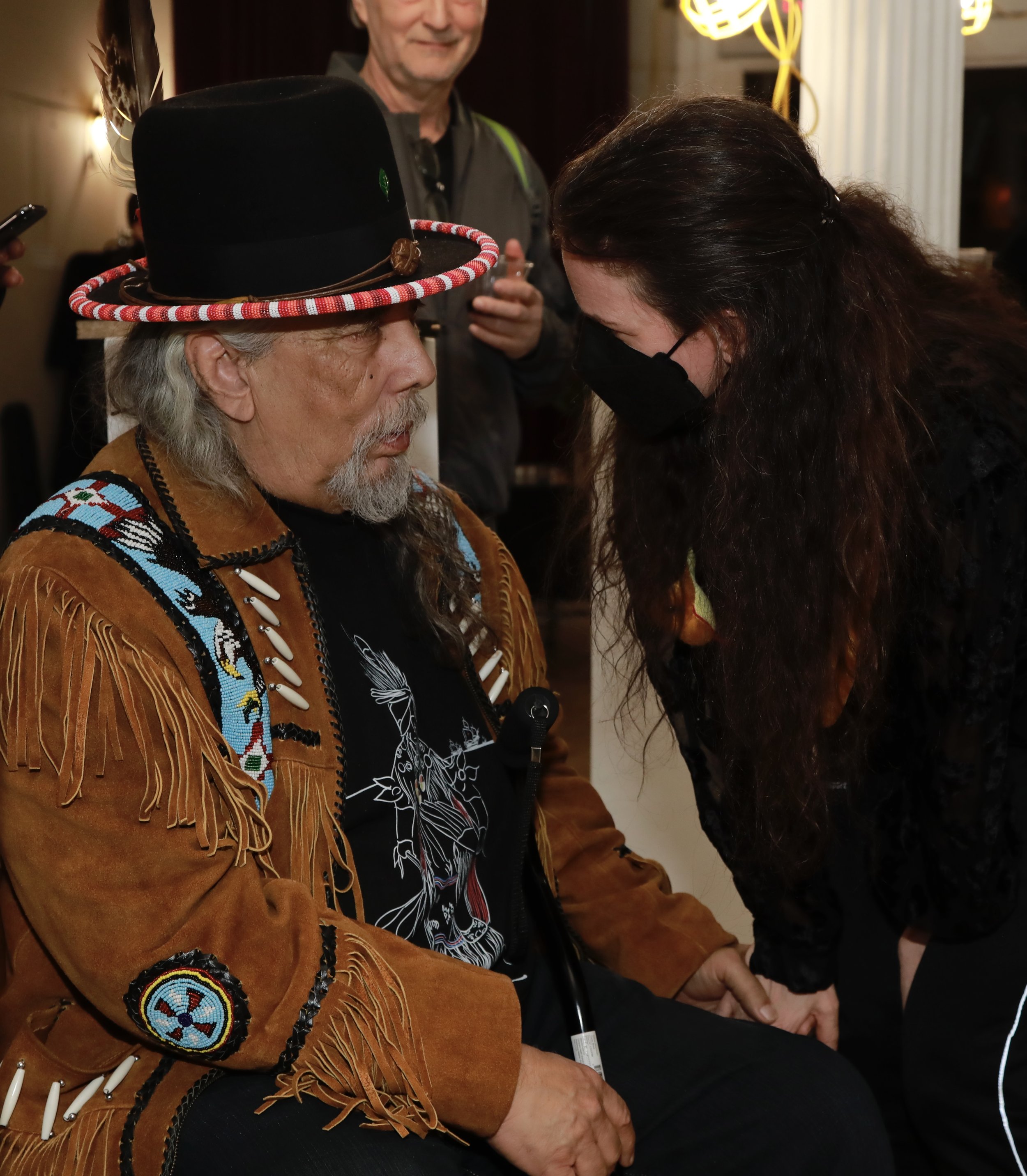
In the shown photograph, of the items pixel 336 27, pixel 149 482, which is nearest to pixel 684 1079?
pixel 149 482

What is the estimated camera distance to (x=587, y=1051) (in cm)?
147

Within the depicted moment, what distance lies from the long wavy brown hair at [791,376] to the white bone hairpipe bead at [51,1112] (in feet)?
2.76

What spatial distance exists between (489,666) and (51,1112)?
73 centimetres

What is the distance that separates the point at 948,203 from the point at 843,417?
4.88ft

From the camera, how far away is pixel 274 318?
4.68 ft

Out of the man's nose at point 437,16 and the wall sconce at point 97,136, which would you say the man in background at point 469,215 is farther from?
the wall sconce at point 97,136

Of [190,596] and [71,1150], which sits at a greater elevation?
[190,596]

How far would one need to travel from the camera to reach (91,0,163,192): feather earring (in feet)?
6.61

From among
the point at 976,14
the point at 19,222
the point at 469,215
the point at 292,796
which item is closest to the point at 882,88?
the point at 469,215

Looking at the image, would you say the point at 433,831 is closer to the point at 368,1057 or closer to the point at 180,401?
the point at 368,1057

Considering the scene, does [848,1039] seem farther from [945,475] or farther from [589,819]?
[945,475]

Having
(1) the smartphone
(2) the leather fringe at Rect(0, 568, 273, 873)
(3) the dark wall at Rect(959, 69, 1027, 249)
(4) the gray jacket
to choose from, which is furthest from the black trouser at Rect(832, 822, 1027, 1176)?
(3) the dark wall at Rect(959, 69, 1027, 249)

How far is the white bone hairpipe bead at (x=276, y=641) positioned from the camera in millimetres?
1424

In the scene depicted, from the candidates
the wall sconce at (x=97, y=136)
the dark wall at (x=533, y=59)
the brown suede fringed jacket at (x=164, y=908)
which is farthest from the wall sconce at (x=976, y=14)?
the brown suede fringed jacket at (x=164, y=908)
